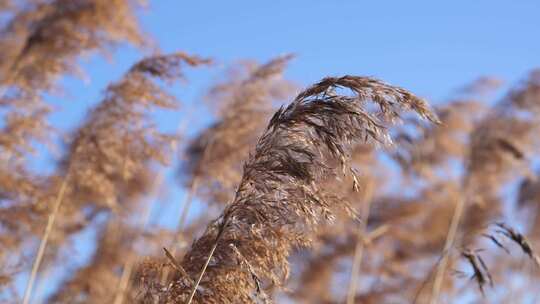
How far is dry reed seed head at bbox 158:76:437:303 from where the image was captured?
3391 millimetres

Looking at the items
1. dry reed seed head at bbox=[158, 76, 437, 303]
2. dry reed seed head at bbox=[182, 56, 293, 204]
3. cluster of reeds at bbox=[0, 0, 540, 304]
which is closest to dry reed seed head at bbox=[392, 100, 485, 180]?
cluster of reeds at bbox=[0, 0, 540, 304]

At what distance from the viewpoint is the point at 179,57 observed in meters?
5.91

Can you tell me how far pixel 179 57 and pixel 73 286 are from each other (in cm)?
597

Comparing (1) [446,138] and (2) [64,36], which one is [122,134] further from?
(1) [446,138]

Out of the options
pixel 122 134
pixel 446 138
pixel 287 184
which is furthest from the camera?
pixel 446 138

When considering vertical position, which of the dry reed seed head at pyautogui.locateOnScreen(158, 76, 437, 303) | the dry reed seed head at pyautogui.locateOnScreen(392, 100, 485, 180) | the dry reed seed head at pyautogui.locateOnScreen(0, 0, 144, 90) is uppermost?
the dry reed seed head at pyautogui.locateOnScreen(0, 0, 144, 90)

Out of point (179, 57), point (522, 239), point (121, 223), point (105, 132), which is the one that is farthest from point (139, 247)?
point (522, 239)

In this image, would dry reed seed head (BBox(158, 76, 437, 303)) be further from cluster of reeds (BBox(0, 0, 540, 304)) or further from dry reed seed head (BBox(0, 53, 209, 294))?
dry reed seed head (BBox(0, 53, 209, 294))

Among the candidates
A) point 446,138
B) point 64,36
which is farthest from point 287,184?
point 446,138

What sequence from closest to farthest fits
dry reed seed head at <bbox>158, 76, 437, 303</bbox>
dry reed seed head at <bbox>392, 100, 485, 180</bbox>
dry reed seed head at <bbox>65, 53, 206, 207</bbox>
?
dry reed seed head at <bbox>158, 76, 437, 303</bbox> → dry reed seed head at <bbox>65, 53, 206, 207</bbox> → dry reed seed head at <bbox>392, 100, 485, 180</bbox>

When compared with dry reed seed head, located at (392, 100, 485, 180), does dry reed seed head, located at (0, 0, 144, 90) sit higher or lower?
higher

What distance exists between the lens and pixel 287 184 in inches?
139

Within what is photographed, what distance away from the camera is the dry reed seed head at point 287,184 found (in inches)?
133

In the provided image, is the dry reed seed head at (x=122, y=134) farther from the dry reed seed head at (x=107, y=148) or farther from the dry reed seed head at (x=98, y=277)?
the dry reed seed head at (x=98, y=277)
